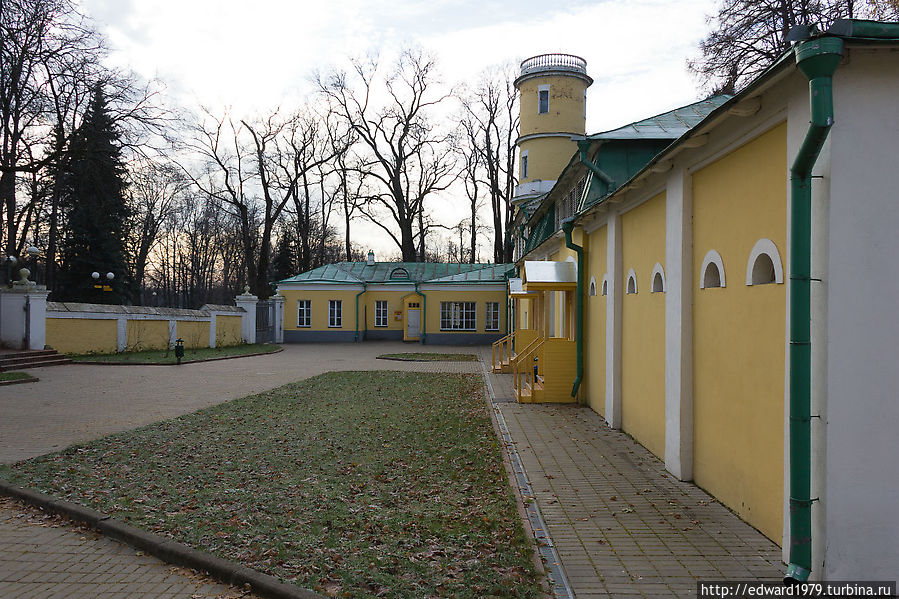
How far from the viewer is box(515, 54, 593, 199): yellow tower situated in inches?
1041

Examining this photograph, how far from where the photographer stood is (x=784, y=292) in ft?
15.8

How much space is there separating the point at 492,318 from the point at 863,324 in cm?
2905

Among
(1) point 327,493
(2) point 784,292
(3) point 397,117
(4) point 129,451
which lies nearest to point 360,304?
(3) point 397,117

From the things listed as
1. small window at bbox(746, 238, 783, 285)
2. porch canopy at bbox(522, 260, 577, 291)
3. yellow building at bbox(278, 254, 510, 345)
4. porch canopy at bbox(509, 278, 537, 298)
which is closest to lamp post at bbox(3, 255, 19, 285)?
yellow building at bbox(278, 254, 510, 345)

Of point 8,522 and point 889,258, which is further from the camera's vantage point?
point 8,522

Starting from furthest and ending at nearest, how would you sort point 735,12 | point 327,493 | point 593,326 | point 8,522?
point 735,12
point 593,326
point 327,493
point 8,522

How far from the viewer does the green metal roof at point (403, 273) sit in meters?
33.7

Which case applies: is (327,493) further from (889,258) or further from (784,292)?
(889,258)

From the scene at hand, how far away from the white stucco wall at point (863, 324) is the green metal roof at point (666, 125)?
8.53 metres

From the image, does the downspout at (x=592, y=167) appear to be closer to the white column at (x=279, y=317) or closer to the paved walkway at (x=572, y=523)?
the paved walkway at (x=572, y=523)

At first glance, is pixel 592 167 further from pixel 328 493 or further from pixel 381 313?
pixel 381 313

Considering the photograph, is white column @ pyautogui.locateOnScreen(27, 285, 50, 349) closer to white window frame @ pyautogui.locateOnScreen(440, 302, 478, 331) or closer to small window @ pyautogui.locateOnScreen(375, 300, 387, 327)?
small window @ pyautogui.locateOnScreen(375, 300, 387, 327)

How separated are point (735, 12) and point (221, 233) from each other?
44529 millimetres

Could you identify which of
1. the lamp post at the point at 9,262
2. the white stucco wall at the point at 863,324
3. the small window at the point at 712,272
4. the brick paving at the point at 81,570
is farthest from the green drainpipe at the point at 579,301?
the lamp post at the point at 9,262
